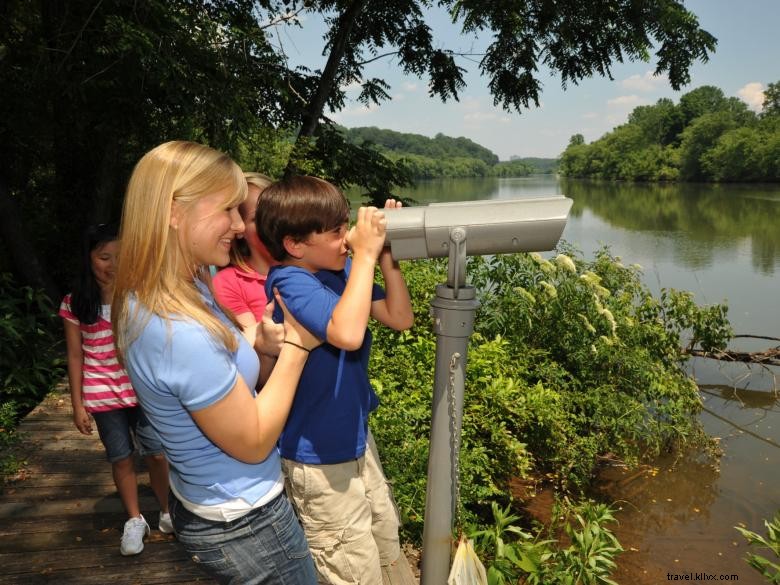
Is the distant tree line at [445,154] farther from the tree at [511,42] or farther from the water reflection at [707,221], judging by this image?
the tree at [511,42]

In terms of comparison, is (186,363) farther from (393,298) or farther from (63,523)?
(63,523)

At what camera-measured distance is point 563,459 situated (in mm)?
4445

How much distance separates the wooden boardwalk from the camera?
2283 millimetres

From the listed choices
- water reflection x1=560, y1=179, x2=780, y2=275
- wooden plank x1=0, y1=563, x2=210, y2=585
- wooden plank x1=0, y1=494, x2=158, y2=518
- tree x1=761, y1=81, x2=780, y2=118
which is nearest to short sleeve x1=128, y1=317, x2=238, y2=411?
wooden plank x1=0, y1=563, x2=210, y2=585

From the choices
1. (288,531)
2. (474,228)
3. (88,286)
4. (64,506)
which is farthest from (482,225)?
(64,506)

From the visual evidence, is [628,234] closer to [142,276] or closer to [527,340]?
[527,340]

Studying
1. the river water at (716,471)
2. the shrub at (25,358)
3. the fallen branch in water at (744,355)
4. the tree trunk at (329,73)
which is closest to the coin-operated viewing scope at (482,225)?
the river water at (716,471)

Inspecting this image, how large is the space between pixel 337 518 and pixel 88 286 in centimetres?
149

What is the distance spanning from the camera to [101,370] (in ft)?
7.47

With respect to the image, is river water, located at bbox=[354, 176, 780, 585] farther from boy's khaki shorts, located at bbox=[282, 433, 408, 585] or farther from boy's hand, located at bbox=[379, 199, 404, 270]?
boy's hand, located at bbox=[379, 199, 404, 270]


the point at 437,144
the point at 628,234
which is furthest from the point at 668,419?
the point at 437,144

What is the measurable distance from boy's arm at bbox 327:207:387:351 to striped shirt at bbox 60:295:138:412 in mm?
1498

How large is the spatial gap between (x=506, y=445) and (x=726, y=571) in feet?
7.46

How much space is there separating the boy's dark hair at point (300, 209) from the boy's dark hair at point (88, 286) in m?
1.19
